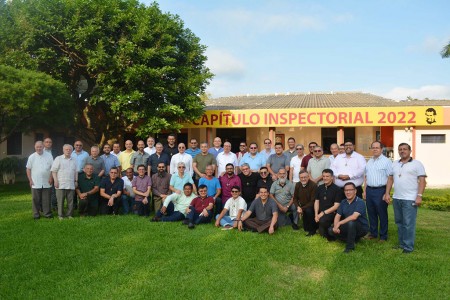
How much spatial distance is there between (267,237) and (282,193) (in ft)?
3.99

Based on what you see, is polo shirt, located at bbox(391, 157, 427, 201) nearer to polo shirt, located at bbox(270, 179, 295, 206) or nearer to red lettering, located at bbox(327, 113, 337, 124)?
polo shirt, located at bbox(270, 179, 295, 206)

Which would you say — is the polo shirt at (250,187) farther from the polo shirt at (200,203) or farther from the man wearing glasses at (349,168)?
the man wearing glasses at (349,168)

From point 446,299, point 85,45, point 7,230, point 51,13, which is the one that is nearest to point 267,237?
point 446,299

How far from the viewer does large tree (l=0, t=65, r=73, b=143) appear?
1423cm

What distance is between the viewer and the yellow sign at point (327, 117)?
18469 millimetres

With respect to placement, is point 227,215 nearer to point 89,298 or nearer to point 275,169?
point 275,169

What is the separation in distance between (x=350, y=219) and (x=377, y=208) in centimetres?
81

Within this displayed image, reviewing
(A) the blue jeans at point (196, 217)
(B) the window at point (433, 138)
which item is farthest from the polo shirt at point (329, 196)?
(B) the window at point (433, 138)

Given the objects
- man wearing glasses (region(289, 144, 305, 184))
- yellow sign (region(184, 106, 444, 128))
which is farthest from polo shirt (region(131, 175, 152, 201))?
yellow sign (region(184, 106, 444, 128))

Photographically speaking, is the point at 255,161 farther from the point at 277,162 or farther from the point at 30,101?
the point at 30,101

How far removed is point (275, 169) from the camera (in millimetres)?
9289

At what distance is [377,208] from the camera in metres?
7.20

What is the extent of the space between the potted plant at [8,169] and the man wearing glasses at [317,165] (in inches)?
648

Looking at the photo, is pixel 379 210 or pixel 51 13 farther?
pixel 51 13
